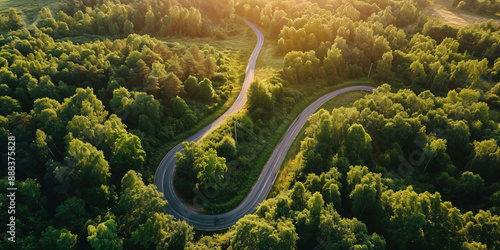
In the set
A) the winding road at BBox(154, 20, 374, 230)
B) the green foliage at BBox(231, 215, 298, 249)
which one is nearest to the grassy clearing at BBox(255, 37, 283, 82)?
the winding road at BBox(154, 20, 374, 230)

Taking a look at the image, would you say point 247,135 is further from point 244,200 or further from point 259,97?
point 244,200

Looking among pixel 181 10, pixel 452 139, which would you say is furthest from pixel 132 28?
pixel 452 139

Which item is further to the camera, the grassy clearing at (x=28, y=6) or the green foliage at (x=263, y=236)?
the grassy clearing at (x=28, y=6)

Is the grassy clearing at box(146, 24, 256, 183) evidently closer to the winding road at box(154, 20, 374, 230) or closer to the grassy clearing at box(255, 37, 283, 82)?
the winding road at box(154, 20, 374, 230)

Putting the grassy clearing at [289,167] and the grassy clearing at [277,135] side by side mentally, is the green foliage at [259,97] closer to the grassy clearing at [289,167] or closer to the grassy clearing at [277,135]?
the grassy clearing at [277,135]

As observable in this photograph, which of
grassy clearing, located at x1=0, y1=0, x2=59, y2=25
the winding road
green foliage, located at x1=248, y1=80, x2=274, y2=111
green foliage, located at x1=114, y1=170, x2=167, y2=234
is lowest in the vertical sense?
the winding road

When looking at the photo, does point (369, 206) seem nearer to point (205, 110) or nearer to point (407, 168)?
point (407, 168)

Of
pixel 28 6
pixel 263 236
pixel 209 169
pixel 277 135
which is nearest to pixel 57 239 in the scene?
pixel 209 169

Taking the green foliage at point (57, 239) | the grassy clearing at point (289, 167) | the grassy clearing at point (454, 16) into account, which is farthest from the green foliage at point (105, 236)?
the grassy clearing at point (454, 16)

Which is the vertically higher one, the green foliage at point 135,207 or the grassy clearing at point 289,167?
the green foliage at point 135,207
